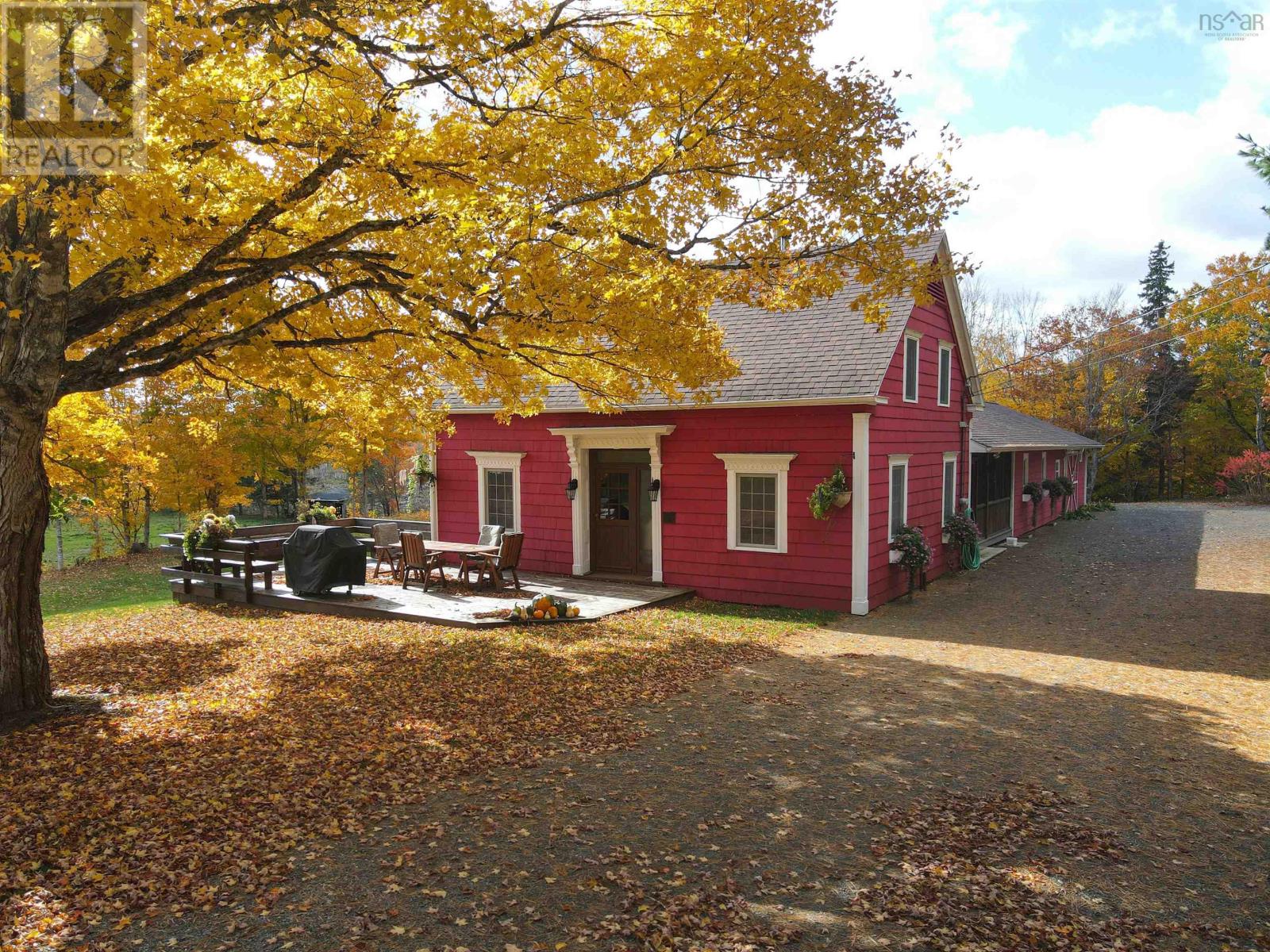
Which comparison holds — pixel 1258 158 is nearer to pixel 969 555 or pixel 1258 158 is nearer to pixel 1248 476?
pixel 969 555

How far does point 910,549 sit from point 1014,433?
11143mm

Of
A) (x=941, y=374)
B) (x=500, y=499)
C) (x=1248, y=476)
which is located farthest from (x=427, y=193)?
(x=1248, y=476)

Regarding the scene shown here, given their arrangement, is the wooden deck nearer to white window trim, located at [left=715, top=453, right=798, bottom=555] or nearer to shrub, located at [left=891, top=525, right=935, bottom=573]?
white window trim, located at [left=715, top=453, right=798, bottom=555]

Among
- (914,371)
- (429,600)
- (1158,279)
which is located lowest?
(429,600)

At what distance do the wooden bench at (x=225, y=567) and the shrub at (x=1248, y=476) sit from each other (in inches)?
1514

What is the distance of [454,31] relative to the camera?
19.6 ft

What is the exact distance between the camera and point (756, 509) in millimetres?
13578

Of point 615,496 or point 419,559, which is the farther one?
point 615,496

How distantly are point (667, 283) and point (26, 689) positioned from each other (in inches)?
275

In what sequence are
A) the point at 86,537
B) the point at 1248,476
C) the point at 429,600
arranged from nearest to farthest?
the point at 429,600 → the point at 86,537 → the point at 1248,476

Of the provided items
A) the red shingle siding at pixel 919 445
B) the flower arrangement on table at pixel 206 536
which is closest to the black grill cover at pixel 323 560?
the flower arrangement on table at pixel 206 536

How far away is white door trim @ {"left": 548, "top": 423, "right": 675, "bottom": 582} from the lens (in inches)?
564

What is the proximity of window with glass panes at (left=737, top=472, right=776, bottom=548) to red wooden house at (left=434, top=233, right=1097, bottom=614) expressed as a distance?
0.07 feet

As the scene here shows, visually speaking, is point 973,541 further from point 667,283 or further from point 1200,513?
point 1200,513
